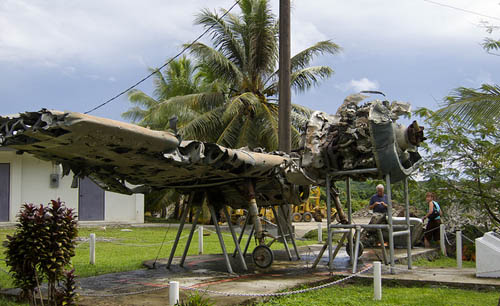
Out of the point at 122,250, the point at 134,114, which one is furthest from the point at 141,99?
the point at 122,250

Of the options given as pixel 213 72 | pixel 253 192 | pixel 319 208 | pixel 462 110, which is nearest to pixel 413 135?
pixel 462 110

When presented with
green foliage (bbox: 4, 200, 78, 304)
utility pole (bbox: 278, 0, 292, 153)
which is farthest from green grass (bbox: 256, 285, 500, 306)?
utility pole (bbox: 278, 0, 292, 153)

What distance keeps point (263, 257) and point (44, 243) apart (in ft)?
14.2

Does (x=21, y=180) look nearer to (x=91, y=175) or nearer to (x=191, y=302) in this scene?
(x=91, y=175)

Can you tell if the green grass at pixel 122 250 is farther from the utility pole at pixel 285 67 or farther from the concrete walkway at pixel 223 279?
the utility pole at pixel 285 67

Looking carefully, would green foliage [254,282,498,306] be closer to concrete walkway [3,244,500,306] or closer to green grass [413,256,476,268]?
concrete walkway [3,244,500,306]

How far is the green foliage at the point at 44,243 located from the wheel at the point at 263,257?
389 cm

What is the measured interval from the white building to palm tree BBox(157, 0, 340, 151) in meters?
5.17

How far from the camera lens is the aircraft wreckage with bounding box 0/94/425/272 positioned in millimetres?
6375

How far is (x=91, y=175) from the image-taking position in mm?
8766

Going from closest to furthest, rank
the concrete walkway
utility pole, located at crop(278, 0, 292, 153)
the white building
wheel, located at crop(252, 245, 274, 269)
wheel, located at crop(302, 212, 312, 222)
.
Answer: the concrete walkway < wheel, located at crop(252, 245, 274, 269) < utility pole, located at crop(278, 0, 292, 153) < the white building < wheel, located at crop(302, 212, 312, 222)

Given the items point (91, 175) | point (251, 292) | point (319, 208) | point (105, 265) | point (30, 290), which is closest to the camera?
point (30, 290)

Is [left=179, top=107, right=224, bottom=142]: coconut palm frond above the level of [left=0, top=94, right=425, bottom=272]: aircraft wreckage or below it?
above

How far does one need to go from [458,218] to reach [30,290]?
480 inches
